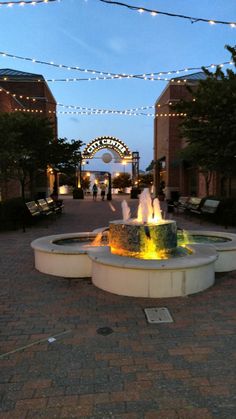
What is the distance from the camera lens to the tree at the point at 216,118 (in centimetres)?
1088

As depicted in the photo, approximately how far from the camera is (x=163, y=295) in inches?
197

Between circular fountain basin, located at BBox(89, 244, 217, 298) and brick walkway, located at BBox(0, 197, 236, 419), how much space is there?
135 mm

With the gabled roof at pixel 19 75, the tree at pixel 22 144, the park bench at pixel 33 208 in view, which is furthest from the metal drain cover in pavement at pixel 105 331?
the gabled roof at pixel 19 75

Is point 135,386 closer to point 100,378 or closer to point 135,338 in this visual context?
point 100,378

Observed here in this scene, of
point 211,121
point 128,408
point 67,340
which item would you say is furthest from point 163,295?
point 211,121

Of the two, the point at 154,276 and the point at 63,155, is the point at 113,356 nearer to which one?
the point at 154,276

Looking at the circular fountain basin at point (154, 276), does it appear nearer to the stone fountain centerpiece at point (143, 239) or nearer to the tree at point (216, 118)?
the stone fountain centerpiece at point (143, 239)

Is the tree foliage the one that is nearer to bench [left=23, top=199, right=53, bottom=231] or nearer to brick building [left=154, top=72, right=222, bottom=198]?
bench [left=23, top=199, right=53, bottom=231]

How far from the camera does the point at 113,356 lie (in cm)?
343

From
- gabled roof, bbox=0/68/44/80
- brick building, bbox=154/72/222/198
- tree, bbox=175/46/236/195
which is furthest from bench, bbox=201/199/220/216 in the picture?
gabled roof, bbox=0/68/44/80

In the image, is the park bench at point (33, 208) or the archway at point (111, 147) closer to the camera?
the park bench at point (33, 208)

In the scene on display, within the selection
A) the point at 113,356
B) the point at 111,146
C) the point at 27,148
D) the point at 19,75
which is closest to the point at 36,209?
the point at 27,148

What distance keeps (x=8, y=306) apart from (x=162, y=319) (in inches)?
79.0

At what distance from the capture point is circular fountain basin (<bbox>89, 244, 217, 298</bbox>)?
498 centimetres
